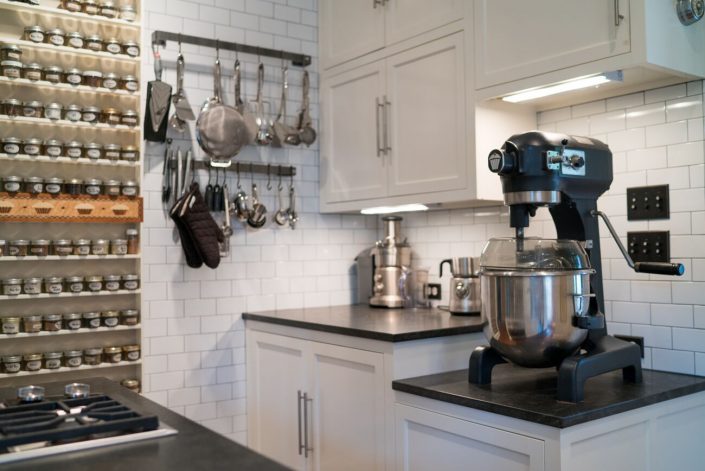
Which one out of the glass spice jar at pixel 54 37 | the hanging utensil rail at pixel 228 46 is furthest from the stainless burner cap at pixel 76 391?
the hanging utensil rail at pixel 228 46

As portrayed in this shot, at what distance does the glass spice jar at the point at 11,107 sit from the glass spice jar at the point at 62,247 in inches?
19.7

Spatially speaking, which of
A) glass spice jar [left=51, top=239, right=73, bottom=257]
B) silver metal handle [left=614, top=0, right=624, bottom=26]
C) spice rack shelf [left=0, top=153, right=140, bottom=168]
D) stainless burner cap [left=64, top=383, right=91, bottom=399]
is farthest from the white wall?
silver metal handle [left=614, top=0, right=624, bottom=26]

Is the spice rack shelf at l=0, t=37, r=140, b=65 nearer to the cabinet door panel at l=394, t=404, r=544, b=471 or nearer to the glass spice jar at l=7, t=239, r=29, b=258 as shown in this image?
the glass spice jar at l=7, t=239, r=29, b=258

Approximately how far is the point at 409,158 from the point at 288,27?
39.9 inches

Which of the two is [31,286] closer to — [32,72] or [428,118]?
[32,72]

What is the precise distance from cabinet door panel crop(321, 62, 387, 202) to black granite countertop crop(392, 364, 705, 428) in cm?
110

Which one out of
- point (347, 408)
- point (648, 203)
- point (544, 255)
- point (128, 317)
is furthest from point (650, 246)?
point (128, 317)

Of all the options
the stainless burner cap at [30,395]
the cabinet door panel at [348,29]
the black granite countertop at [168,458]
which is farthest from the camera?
the cabinet door panel at [348,29]

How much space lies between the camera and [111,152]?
8.89 ft

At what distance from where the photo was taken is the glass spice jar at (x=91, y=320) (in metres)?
2.66

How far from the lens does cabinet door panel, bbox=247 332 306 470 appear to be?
2.90 metres

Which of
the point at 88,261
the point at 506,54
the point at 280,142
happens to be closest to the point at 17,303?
A: the point at 88,261

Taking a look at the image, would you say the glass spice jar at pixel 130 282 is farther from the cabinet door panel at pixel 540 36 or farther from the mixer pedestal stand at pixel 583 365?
the cabinet door panel at pixel 540 36

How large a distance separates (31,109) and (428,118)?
5.06ft
